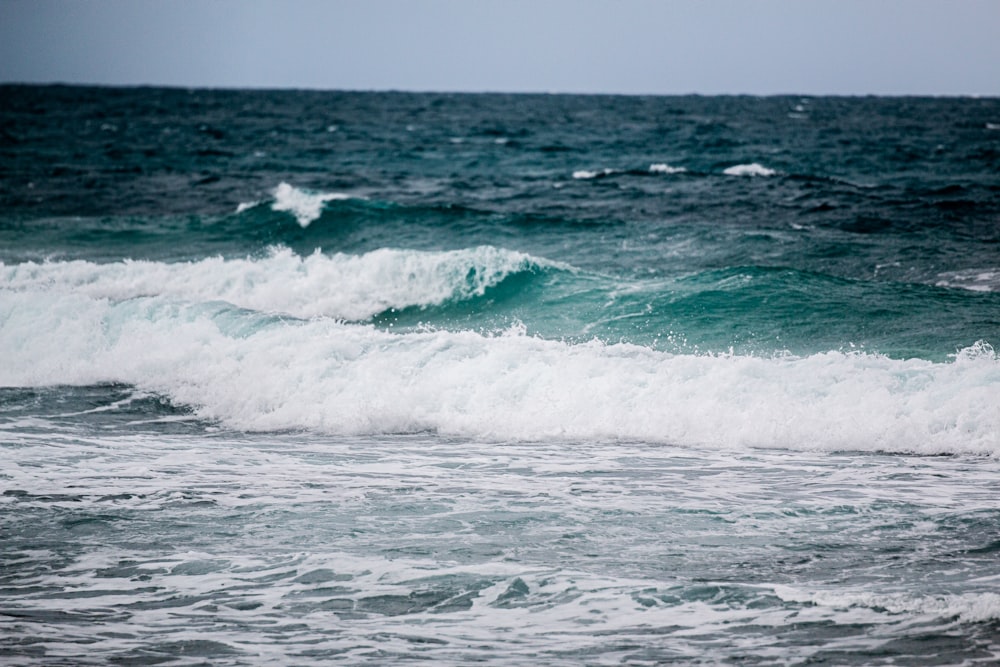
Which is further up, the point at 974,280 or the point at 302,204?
the point at 302,204

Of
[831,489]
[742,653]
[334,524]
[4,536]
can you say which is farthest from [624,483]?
[4,536]

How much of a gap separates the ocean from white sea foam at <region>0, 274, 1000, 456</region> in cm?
4

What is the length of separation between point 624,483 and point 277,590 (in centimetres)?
298

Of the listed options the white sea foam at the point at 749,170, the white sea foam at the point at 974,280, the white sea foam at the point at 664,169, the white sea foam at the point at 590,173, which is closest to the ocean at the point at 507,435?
the white sea foam at the point at 974,280

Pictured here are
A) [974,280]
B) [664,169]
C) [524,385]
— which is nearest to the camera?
[524,385]

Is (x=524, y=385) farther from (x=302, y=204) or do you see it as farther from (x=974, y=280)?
(x=302, y=204)

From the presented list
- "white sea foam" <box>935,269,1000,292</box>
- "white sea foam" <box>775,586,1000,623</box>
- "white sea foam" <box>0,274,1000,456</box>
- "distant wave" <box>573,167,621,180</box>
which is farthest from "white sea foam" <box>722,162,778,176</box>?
"white sea foam" <box>775,586,1000,623</box>

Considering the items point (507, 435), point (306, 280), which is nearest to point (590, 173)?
point (306, 280)

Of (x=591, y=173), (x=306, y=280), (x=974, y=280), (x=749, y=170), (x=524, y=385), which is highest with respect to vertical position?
(x=591, y=173)

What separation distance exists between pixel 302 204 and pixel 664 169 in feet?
38.1

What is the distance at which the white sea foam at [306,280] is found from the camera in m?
14.9

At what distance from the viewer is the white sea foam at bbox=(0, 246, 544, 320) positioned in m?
14.9

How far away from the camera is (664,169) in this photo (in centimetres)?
2900

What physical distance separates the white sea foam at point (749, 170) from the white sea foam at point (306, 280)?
531 inches
